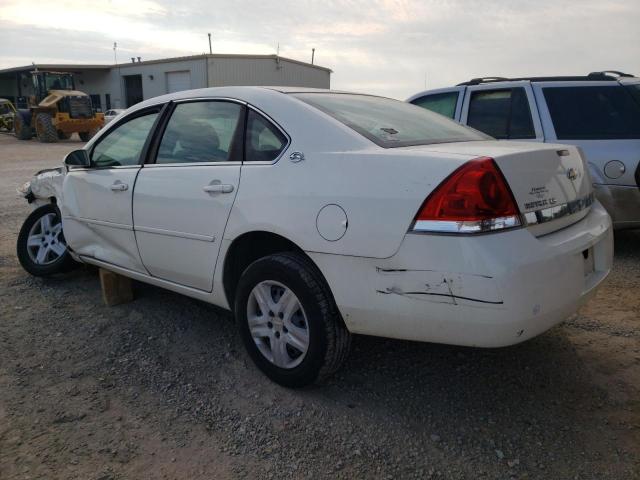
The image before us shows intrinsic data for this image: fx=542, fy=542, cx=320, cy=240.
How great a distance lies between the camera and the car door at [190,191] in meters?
3.01

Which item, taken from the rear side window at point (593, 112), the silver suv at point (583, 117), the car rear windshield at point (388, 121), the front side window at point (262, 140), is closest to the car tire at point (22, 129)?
the silver suv at point (583, 117)

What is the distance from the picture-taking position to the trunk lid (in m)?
2.33

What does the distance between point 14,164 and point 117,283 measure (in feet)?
44.0

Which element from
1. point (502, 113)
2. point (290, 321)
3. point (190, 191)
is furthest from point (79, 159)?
point (502, 113)

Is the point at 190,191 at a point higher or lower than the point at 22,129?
lower

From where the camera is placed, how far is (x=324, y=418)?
2.63 metres

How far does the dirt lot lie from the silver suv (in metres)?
1.46

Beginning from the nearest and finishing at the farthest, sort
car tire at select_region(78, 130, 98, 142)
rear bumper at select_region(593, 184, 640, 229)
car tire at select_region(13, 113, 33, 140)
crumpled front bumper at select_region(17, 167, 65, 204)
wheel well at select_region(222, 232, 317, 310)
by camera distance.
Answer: wheel well at select_region(222, 232, 317, 310) < crumpled front bumper at select_region(17, 167, 65, 204) < rear bumper at select_region(593, 184, 640, 229) < car tire at select_region(13, 113, 33, 140) < car tire at select_region(78, 130, 98, 142)

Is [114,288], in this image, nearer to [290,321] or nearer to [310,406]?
[290,321]

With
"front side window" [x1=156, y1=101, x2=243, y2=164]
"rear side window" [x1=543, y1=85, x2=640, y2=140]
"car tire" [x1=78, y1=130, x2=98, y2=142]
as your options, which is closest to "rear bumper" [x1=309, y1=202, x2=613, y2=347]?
"front side window" [x1=156, y1=101, x2=243, y2=164]

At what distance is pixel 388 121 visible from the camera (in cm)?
304

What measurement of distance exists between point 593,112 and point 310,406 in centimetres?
416

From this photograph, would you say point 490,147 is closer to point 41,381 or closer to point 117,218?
point 117,218

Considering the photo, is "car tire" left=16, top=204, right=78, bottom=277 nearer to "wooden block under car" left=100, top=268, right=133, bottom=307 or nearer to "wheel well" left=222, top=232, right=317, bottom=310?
"wooden block under car" left=100, top=268, right=133, bottom=307
